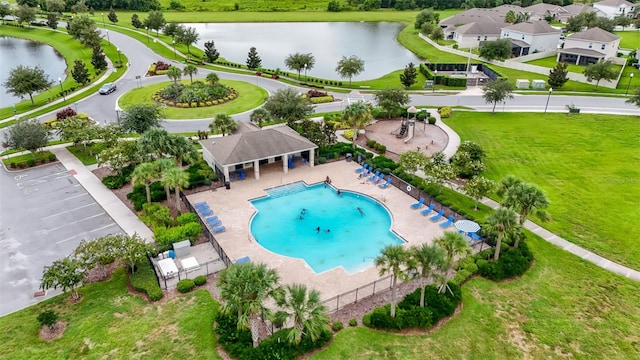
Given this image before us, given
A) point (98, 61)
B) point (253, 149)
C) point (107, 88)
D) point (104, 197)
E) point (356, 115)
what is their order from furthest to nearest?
point (98, 61)
point (107, 88)
point (356, 115)
point (253, 149)
point (104, 197)

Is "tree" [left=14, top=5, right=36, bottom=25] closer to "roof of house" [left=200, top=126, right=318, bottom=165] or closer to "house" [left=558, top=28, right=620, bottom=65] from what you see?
"roof of house" [left=200, top=126, right=318, bottom=165]

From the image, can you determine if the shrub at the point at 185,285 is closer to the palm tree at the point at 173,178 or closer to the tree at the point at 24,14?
the palm tree at the point at 173,178

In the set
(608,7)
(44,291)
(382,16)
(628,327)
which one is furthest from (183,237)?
(608,7)

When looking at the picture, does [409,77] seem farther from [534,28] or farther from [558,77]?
[534,28]

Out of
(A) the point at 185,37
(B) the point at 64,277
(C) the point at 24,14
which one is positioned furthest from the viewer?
(C) the point at 24,14

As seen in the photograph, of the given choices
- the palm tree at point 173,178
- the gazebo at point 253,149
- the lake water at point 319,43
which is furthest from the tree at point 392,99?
the palm tree at point 173,178

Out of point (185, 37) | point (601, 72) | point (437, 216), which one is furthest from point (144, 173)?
point (601, 72)

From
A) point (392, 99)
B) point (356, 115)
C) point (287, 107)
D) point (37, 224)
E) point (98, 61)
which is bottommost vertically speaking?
point (37, 224)
